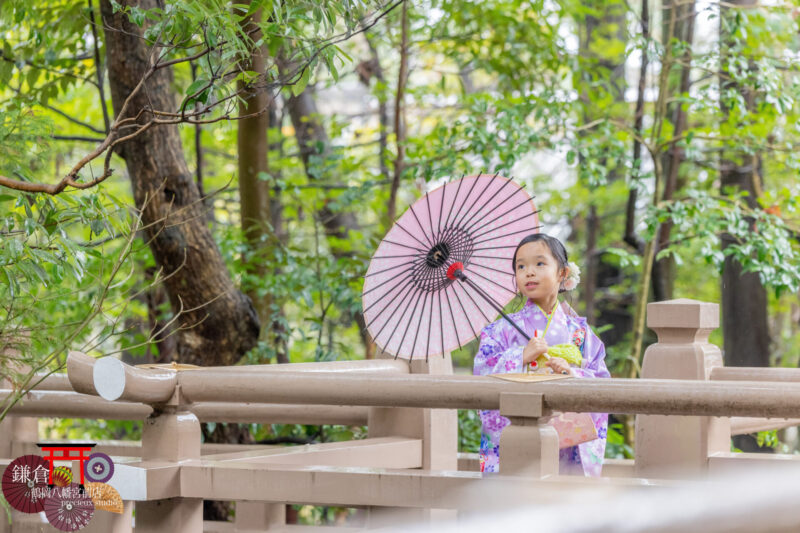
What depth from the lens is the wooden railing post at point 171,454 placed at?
→ 2676 mm

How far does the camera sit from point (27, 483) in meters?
2.68

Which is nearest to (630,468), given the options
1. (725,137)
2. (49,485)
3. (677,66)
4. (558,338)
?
(558,338)

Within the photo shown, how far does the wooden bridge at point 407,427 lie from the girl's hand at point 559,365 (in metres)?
0.32

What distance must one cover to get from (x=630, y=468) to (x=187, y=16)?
2364 mm

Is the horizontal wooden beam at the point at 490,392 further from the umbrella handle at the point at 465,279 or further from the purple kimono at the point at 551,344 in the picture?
the purple kimono at the point at 551,344

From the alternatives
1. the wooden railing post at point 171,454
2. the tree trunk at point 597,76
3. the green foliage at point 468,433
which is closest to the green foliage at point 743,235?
the tree trunk at point 597,76


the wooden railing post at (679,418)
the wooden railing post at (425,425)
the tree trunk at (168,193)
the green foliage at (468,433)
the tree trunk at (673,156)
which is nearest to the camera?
the wooden railing post at (679,418)

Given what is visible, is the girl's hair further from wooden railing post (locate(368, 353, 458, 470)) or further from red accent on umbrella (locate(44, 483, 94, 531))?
red accent on umbrella (locate(44, 483, 94, 531))

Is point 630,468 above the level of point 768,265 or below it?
below

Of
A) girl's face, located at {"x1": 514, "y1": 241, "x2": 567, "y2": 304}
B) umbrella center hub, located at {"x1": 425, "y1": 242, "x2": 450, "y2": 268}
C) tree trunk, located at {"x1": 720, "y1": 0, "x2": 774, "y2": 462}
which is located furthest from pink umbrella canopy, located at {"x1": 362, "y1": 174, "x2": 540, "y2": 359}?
tree trunk, located at {"x1": 720, "y1": 0, "x2": 774, "y2": 462}

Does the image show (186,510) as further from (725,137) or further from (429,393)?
(725,137)

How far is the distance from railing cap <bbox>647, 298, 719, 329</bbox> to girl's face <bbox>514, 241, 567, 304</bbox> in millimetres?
443

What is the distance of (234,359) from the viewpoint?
5.62m

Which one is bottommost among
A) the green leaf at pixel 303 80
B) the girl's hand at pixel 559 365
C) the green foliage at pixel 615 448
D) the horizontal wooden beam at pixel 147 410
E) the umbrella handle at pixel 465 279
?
the green foliage at pixel 615 448
